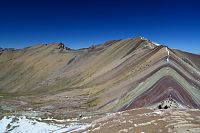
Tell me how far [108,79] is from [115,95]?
20.6 meters

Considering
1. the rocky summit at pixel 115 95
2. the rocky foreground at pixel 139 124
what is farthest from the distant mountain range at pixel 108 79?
the rocky foreground at pixel 139 124

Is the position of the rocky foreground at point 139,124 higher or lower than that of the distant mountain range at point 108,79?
lower

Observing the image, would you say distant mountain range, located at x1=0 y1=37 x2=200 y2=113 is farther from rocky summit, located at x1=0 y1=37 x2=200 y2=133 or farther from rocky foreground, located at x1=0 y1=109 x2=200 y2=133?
rocky foreground, located at x1=0 y1=109 x2=200 y2=133

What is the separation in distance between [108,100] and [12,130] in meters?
21.5

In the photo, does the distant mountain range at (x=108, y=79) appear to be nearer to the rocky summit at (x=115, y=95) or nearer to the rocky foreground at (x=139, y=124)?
the rocky summit at (x=115, y=95)

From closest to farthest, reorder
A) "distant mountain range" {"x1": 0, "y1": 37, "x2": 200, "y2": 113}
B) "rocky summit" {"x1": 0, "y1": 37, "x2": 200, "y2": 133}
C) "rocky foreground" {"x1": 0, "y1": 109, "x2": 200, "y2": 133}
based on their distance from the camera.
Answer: "rocky foreground" {"x1": 0, "y1": 109, "x2": 200, "y2": 133} < "rocky summit" {"x1": 0, "y1": 37, "x2": 200, "y2": 133} < "distant mountain range" {"x1": 0, "y1": 37, "x2": 200, "y2": 113}

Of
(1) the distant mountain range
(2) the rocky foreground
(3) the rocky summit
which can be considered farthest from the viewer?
(1) the distant mountain range

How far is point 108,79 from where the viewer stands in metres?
83.5

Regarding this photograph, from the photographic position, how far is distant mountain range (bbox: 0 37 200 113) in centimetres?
5241

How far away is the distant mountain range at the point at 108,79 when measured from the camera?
5241 centimetres

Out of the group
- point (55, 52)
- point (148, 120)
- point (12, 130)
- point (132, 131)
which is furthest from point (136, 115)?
point (55, 52)

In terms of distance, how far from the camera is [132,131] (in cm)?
3048

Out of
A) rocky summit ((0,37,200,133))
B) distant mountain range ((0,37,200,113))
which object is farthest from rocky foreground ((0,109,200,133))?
distant mountain range ((0,37,200,113))

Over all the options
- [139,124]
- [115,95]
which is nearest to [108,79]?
[115,95]
